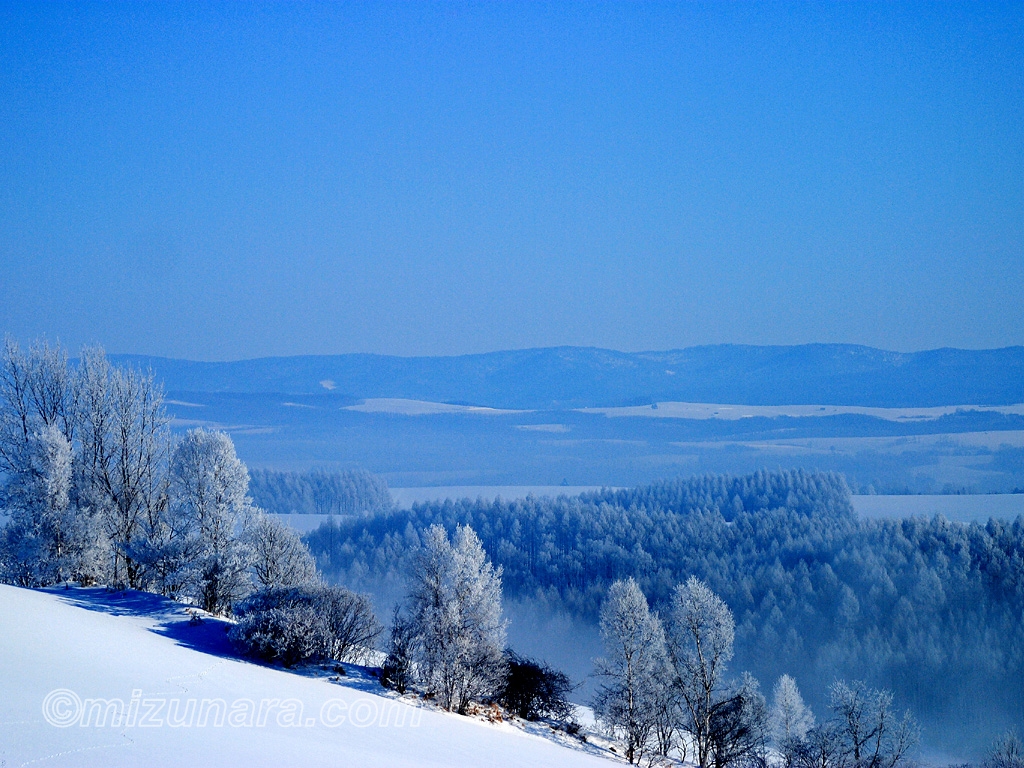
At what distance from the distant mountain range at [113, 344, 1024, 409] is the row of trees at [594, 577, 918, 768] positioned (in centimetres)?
9699

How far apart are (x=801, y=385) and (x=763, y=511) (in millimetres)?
87376

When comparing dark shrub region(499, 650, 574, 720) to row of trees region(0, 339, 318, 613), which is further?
row of trees region(0, 339, 318, 613)

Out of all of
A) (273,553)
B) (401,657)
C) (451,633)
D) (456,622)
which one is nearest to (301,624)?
(401,657)

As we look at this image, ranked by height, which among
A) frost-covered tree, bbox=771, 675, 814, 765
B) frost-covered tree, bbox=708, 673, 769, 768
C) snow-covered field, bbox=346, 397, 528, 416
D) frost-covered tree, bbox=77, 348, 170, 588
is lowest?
frost-covered tree, bbox=771, 675, 814, 765

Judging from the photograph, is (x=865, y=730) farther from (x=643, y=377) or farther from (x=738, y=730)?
(x=643, y=377)

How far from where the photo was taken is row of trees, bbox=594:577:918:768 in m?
30.3

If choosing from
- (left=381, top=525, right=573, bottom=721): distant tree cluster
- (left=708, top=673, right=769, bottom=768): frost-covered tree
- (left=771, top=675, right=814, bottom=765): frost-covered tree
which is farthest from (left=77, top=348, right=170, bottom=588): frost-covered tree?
(left=771, top=675, right=814, bottom=765): frost-covered tree

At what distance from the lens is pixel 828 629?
57125mm

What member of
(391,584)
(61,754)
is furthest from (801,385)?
(61,754)

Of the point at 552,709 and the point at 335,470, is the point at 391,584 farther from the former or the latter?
the point at 552,709

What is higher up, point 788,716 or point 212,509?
point 212,509

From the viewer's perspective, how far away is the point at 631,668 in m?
31.4

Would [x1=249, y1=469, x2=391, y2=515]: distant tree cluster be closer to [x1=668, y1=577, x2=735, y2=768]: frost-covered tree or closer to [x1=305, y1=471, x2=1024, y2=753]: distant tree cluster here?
[x1=305, y1=471, x2=1024, y2=753]: distant tree cluster

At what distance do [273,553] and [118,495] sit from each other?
794 centimetres
